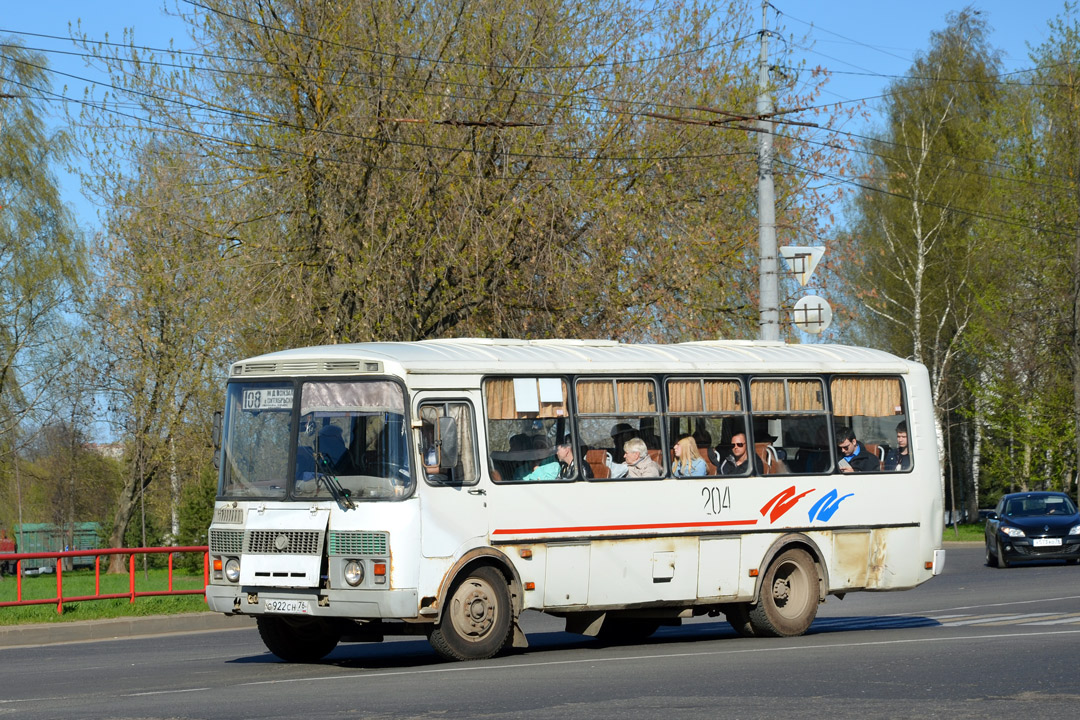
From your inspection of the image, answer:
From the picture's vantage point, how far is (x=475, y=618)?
13406 millimetres

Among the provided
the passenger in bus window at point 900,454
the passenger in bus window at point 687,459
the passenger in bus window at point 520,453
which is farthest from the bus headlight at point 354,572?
the passenger in bus window at point 900,454

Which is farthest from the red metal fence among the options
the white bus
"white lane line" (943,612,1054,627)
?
"white lane line" (943,612,1054,627)

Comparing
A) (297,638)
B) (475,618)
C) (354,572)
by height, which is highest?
(354,572)

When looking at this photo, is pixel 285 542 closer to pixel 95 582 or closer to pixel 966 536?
pixel 95 582

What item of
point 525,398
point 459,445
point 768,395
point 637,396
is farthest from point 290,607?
point 768,395

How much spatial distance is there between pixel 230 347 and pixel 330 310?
2.93 m

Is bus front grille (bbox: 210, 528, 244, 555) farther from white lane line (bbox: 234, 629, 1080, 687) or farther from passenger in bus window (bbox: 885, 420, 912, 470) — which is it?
passenger in bus window (bbox: 885, 420, 912, 470)

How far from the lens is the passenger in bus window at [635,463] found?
48.2ft

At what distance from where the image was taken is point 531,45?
86.5ft

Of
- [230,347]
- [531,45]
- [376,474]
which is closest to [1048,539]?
[531,45]

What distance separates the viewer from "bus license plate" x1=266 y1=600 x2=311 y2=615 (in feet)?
42.7

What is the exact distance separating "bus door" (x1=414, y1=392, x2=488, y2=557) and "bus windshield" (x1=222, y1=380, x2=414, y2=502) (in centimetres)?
19

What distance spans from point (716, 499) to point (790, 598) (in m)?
1.43

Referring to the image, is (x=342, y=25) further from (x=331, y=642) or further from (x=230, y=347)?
(x=331, y=642)
